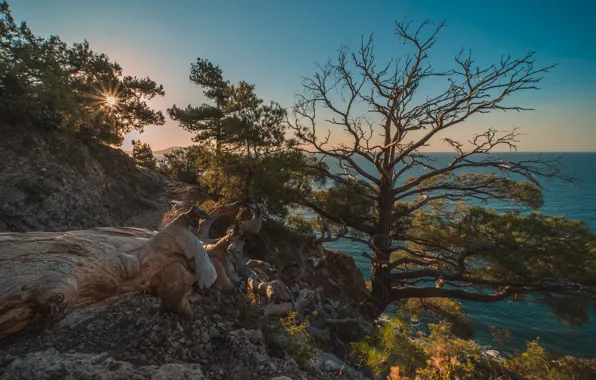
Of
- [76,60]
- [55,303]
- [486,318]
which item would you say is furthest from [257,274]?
[486,318]

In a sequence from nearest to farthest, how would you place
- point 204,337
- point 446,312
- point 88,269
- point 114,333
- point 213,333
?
point 88,269, point 114,333, point 204,337, point 213,333, point 446,312

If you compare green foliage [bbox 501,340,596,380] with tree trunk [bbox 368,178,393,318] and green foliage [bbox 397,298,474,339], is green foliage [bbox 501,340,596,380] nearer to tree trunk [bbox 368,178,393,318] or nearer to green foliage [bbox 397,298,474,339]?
green foliage [bbox 397,298,474,339]

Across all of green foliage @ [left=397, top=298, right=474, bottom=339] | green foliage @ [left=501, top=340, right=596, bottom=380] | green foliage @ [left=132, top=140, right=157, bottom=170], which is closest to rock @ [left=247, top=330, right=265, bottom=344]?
green foliage @ [left=501, top=340, right=596, bottom=380]

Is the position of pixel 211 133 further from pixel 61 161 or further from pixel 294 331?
pixel 294 331

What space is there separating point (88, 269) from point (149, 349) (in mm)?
1335

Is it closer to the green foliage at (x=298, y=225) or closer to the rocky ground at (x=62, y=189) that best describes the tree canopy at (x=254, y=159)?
the green foliage at (x=298, y=225)

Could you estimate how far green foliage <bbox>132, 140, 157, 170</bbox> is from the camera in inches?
771

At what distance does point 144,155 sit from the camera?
20.0 meters

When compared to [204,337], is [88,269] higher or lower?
higher

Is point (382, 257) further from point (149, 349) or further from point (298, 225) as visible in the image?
point (149, 349)

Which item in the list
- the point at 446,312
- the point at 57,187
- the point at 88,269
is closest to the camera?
the point at 88,269

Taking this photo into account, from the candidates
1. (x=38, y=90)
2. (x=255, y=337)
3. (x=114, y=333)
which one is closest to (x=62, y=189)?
A: (x=38, y=90)

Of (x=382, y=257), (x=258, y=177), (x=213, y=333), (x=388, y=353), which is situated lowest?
(x=382, y=257)

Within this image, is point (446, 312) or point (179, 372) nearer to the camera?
point (179, 372)
